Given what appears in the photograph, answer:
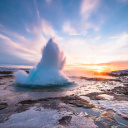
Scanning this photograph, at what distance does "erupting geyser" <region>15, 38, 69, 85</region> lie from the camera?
59.5ft

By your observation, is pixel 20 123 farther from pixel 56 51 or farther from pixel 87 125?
pixel 56 51

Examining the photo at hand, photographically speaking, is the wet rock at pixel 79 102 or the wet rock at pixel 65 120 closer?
the wet rock at pixel 65 120

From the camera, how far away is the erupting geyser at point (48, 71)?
714 inches

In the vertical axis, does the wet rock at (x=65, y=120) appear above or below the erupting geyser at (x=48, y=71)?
below

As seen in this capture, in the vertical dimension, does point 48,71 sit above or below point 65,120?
above

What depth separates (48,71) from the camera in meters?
19.7

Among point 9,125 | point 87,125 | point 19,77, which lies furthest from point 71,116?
point 19,77

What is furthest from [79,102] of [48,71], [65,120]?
[48,71]

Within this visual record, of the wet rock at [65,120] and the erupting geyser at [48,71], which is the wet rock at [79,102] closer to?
the wet rock at [65,120]

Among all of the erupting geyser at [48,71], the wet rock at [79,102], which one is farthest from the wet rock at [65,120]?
the erupting geyser at [48,71]

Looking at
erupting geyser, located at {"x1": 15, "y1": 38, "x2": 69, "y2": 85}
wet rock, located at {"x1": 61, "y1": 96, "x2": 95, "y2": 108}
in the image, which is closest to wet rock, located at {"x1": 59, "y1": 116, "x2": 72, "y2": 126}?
wet rock, located at {"x1": 61, "y1": 96, "x2": 95, "y2": 108}

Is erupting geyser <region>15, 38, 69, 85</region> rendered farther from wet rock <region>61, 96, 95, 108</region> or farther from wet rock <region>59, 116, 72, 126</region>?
wet rock <region>59, 116, 72, 126</region>

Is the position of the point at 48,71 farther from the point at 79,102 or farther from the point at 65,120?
the point at 65,120

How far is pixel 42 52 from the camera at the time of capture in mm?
21359
